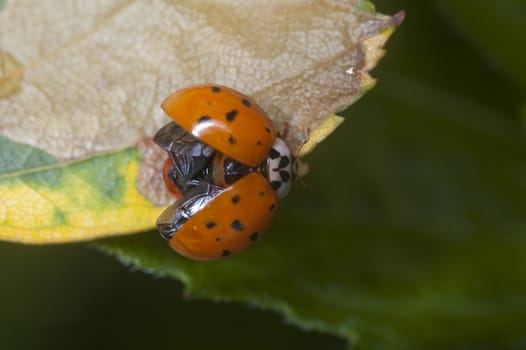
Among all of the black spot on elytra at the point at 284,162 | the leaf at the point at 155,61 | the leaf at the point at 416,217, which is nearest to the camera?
the leaf at the point at 155,61

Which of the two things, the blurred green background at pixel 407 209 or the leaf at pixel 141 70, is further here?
the blurred green background at pixel 407 209

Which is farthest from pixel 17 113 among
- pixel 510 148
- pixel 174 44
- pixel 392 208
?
pixel 510 148

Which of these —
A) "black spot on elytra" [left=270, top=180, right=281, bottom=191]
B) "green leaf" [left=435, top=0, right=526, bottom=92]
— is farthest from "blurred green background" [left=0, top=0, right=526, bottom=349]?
"black spot on elytra" [left=270, top=180, right=281, bottom=191]

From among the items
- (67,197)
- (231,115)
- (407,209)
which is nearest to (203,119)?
(231,115)

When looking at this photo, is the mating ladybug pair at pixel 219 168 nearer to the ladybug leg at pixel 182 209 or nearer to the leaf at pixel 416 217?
the ladybug leg at pixel 182 209

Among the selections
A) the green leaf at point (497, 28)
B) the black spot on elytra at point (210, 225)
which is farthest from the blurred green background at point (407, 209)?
the black spot on elytra at point (210, 225)

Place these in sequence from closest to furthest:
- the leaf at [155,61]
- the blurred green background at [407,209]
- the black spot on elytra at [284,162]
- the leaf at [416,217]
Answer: the leaf at [155,61]
the black spot on elytra at [284,162]
the leaf at [416,217]
the blurred green background at [407,209]
